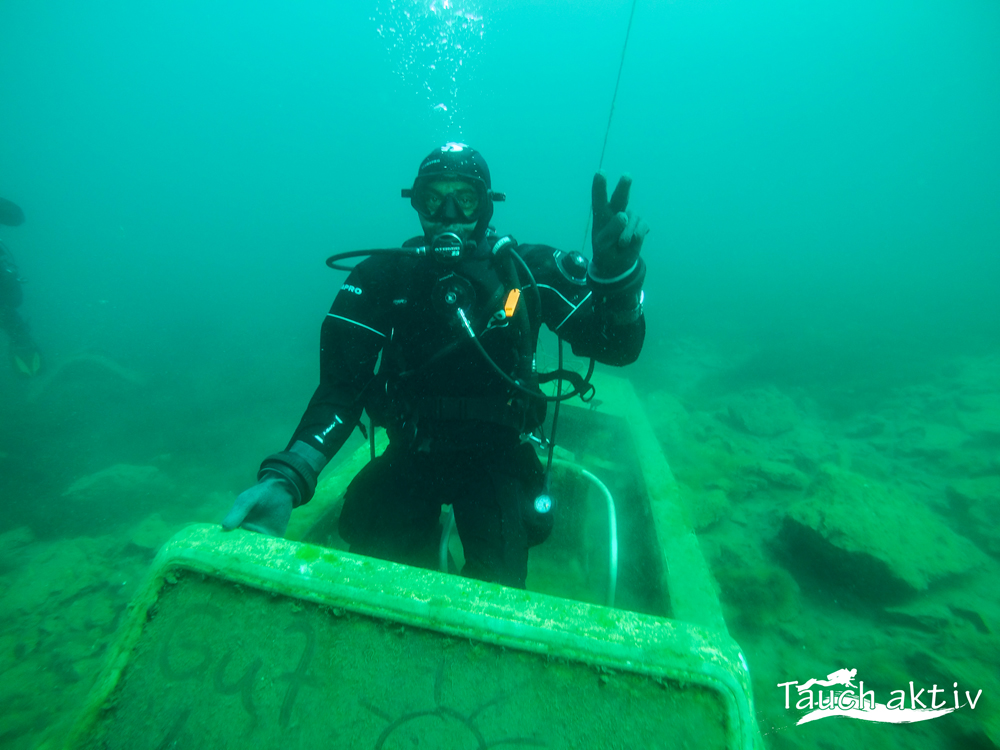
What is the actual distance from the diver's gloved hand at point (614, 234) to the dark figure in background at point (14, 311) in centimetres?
1423

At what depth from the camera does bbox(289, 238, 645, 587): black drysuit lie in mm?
2094

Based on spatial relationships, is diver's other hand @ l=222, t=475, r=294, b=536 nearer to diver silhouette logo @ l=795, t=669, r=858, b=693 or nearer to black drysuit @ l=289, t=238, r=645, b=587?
black drysuit @ l=289, t=238, r=645, b=587

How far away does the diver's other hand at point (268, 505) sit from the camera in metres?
1.58

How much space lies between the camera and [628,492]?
317 cm

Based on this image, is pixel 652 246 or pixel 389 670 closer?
pixel 389 670

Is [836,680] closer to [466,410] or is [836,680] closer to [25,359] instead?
[466,410]

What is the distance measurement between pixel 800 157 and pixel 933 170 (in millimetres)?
31053

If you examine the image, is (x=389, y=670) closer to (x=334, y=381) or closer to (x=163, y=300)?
(x=334, y=381)

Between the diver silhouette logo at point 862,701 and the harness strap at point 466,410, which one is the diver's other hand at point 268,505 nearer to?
the harness strap at point 466,410

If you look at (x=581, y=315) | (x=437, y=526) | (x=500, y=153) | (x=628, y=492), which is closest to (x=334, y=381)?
(x=437, y=526)

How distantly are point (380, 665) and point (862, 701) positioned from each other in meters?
3.52

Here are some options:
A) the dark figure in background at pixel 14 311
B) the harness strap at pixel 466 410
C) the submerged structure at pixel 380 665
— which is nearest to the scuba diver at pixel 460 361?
the harness strap at pixel 466 410

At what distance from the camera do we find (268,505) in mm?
1691

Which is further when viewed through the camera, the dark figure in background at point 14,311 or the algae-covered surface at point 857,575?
the dark figure in background at point 14,311
